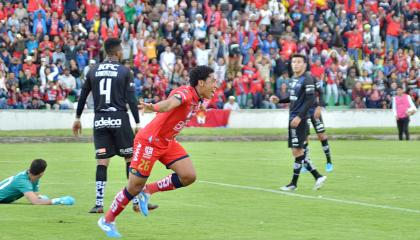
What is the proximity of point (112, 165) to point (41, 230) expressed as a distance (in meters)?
12.1

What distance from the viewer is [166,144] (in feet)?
42.4

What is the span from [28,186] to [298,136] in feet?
17.5

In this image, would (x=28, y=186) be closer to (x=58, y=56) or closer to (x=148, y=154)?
(x=148, y=154)

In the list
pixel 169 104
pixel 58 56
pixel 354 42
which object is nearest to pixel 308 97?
pixel 169 104

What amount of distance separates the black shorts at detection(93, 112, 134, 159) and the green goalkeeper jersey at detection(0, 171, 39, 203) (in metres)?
1.28

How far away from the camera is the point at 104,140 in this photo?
14977 millimetres

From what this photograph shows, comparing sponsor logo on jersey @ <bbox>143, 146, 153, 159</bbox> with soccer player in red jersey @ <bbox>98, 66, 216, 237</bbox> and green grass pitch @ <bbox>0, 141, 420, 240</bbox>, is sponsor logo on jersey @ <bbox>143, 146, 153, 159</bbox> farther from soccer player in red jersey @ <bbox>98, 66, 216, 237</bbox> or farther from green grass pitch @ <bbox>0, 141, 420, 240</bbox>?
green grass pitch @ <bbox>0, 141, 420, 240</bbox>

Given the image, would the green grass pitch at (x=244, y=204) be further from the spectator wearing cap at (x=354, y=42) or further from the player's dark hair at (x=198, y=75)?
the spectator wearing cap at (x=354, y=42)

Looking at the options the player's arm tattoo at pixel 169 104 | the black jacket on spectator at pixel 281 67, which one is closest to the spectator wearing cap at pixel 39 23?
the black jacket on spectator at pixel 281 67

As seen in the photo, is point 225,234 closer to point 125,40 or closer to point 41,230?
point 41,230

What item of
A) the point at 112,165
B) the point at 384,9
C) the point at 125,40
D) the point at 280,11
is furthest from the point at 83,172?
the point at 384,9

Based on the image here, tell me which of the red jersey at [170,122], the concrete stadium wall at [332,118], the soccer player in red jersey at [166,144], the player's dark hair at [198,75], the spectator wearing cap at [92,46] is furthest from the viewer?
the concrete stadium wall at [332,118]

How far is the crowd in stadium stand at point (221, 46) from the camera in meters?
40.4

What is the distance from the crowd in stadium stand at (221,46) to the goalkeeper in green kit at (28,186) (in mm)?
23572
